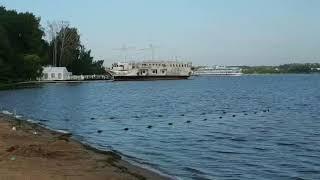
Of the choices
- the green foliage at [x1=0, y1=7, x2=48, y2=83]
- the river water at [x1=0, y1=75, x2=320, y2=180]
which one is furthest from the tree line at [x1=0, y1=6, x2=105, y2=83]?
the river water at [x1=0, y1=75, x2=320, y2=180]

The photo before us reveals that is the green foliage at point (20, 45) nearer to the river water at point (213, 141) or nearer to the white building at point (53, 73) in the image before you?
the white building at point (53, 73)

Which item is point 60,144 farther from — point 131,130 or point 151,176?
point 131,130

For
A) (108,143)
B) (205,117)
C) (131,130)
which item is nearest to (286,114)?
(205,117)

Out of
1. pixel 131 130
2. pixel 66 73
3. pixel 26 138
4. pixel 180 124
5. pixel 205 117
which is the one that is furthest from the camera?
pixel 66 73

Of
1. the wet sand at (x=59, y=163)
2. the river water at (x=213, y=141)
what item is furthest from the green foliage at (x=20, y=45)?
the wet sand at (x=59, y=163)

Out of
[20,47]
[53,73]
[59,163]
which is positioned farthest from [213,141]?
[53,73]

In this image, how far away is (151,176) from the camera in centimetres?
2031

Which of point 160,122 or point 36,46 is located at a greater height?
point 36,46

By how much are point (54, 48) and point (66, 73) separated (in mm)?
11606

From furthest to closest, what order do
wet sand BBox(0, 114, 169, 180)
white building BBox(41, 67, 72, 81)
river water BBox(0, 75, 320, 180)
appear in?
white building BBox(41, 67, 72, 81) < river water BBox(0, 75, 320, 180) < wet sand BBox(0, 114, 169, 180)

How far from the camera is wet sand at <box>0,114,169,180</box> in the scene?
59.0 feet

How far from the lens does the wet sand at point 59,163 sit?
1797 centimetres

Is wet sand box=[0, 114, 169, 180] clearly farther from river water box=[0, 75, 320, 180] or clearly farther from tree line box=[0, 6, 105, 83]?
tree line box=[0, 6, 105, 83]

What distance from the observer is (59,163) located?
66.9 feet
